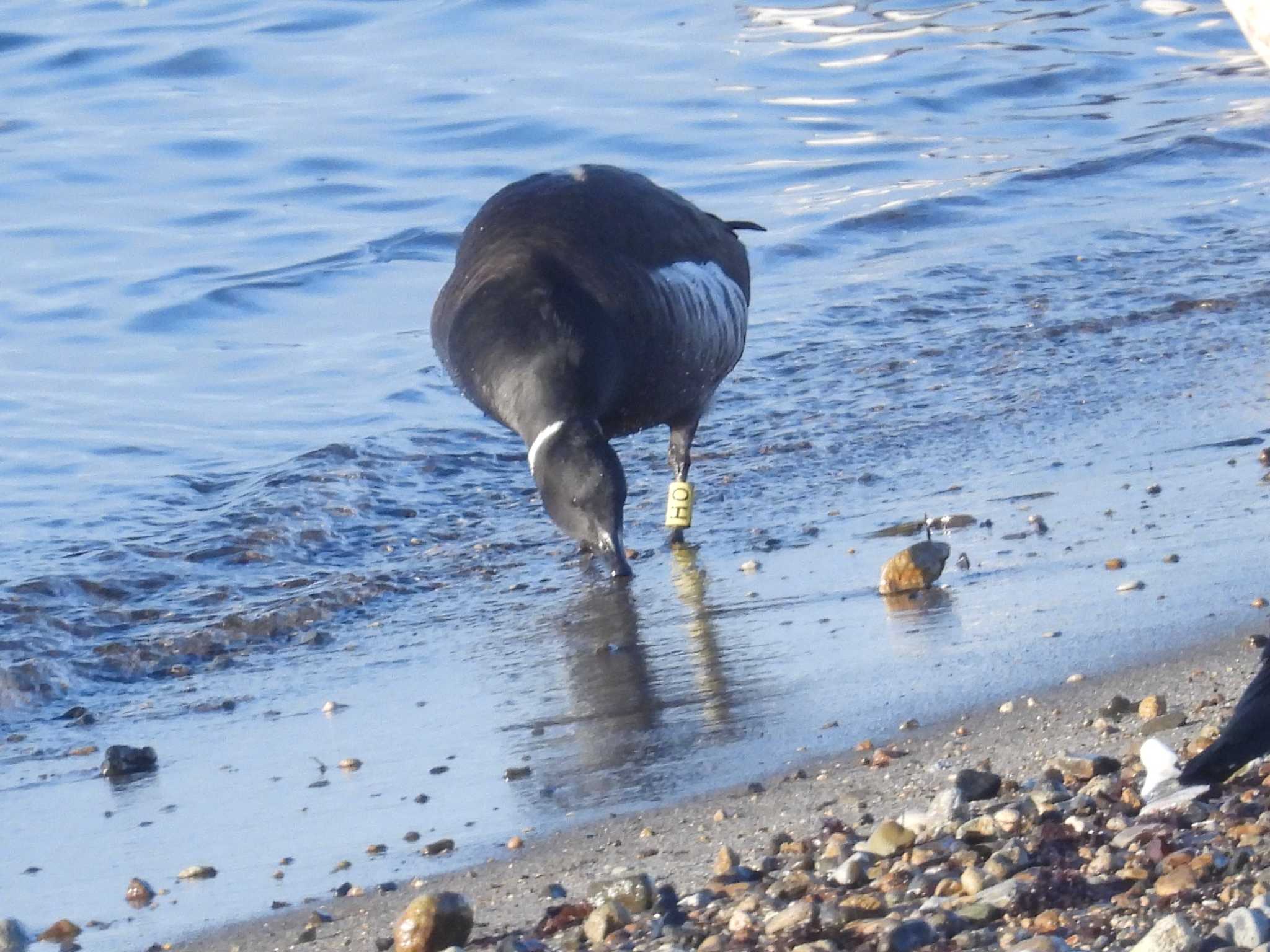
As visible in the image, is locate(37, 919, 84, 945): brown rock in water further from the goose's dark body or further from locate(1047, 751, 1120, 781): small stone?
the goose's dark body

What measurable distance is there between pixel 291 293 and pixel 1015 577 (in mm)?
7012

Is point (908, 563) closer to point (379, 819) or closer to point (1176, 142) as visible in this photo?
point (379, 819)

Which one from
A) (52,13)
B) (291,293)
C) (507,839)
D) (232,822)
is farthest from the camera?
(52,13)

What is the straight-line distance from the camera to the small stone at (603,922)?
3260mm

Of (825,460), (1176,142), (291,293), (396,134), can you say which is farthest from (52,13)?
(825,460)

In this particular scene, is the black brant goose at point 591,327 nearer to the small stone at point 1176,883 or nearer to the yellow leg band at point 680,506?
the yellow leg band at point 680,506

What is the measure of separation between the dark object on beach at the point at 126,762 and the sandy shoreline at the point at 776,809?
120 cm

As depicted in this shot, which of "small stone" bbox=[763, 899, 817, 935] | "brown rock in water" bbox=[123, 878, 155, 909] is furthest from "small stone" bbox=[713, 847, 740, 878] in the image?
"brown rock in water" bbox=[123, 878, 155, 909]

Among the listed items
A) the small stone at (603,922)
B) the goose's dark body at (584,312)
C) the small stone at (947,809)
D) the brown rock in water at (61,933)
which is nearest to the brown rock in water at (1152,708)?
the small stone at (947,809)

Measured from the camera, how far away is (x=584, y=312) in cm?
636

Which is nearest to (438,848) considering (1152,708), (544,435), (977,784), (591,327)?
(977,784)

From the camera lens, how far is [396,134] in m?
15.4

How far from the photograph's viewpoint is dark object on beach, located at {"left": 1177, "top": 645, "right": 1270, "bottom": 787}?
309 cm

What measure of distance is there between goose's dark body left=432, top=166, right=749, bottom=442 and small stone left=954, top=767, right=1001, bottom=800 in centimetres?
269
